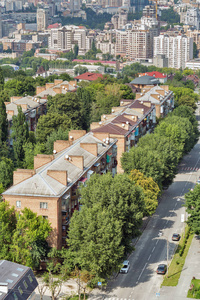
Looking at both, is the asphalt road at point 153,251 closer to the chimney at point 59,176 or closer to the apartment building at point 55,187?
the apartment building at point 55,187

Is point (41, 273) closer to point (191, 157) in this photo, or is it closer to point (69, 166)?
point (69, 166)

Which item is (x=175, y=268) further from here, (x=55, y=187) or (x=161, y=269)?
(x=55, y=187)

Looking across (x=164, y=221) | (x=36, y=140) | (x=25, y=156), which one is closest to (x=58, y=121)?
(x=36, y=140)

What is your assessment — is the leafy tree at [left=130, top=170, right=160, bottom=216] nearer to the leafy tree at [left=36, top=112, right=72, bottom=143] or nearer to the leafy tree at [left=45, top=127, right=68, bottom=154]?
the leafy tree at [left=45, top=127, right=68, bottom=154]

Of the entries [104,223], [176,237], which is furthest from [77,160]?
[176,237]

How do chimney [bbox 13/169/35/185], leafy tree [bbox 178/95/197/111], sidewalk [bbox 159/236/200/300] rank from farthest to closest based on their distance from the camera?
1. leafy tree [bbox 178/95/197/111]
2. chimney [bbox 13/169/35/185]
3. sidewalk [bbox 159/236/200/300]

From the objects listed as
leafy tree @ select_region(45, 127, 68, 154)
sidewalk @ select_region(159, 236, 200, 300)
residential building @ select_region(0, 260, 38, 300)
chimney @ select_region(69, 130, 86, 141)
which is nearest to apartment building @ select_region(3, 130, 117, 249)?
residential building @ select_region(0, 260, 38, 300)
